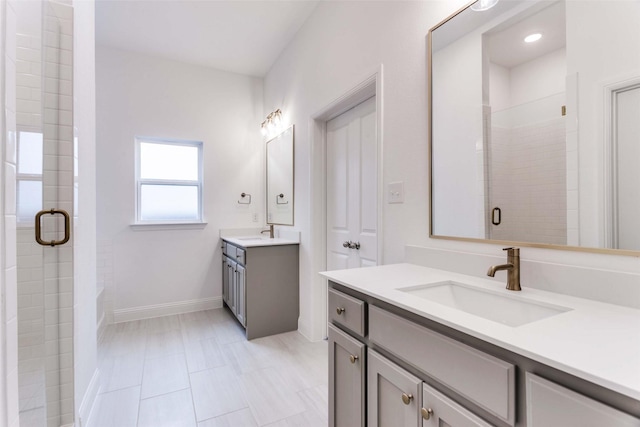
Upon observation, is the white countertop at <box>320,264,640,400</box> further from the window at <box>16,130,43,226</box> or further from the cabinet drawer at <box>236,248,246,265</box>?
the cabinet drawer at <box>236,248,246,265</box>

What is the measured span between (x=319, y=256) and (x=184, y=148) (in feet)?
7.43

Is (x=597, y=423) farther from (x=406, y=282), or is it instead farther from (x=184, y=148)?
(x=184, y=148)

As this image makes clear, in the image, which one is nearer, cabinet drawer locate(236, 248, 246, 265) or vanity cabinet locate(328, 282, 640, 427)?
vanity cabinet locate(328, 282, 640, 427)

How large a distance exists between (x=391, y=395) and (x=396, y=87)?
60.8 inches

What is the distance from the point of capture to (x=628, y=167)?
2.79 feet

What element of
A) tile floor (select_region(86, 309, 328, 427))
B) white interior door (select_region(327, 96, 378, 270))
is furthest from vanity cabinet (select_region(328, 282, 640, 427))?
white interior door (select_region(327, 96, 378, 270))

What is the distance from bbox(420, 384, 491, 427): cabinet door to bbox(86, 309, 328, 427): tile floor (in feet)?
3.46

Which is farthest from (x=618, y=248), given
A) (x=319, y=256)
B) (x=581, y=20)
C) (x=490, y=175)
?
(x=319, y=256)

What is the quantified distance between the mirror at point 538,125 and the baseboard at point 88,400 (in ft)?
6.80

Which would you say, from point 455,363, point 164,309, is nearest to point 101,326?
point 164,309

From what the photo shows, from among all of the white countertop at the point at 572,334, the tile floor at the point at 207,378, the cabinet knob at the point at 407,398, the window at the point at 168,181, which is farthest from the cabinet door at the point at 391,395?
the window at the point at 168,181

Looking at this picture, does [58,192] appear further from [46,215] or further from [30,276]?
[30,276]

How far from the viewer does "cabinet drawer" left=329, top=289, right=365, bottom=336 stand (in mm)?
1142

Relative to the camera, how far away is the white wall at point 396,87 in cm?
137
